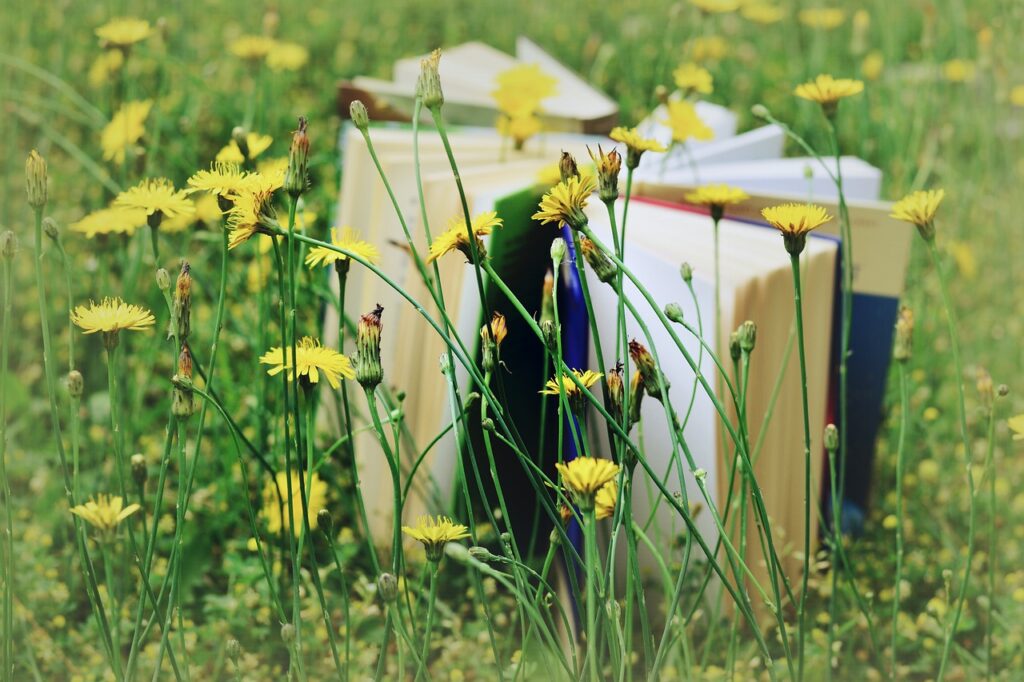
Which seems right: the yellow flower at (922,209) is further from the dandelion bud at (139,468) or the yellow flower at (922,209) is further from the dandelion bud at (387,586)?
the dandelion bud at (139,468)

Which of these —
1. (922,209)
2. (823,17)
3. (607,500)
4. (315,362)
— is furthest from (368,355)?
(823,17)

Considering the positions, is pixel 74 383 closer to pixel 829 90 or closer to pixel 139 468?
pixel 139 468

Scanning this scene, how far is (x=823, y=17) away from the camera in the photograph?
74.2 inches

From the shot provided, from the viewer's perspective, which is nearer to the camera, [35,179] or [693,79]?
[35,179]

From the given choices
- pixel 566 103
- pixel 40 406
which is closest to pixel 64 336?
pixel 40 406

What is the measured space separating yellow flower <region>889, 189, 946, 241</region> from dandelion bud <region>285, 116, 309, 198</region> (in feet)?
1.31

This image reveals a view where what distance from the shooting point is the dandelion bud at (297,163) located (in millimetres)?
637

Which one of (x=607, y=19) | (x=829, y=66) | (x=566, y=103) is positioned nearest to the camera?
(x=566, y=103)

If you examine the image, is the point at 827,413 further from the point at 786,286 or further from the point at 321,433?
the point at 321,433

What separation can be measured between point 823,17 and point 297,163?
1489 mm

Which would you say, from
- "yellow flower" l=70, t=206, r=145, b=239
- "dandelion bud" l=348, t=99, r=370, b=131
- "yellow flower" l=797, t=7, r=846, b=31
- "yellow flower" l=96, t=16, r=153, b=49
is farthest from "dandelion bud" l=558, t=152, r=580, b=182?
"yellow flower" l=797, t=7, r=846, b=31

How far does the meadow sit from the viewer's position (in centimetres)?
70

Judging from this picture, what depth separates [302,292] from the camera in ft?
3.84

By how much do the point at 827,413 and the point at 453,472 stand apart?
377 mm
